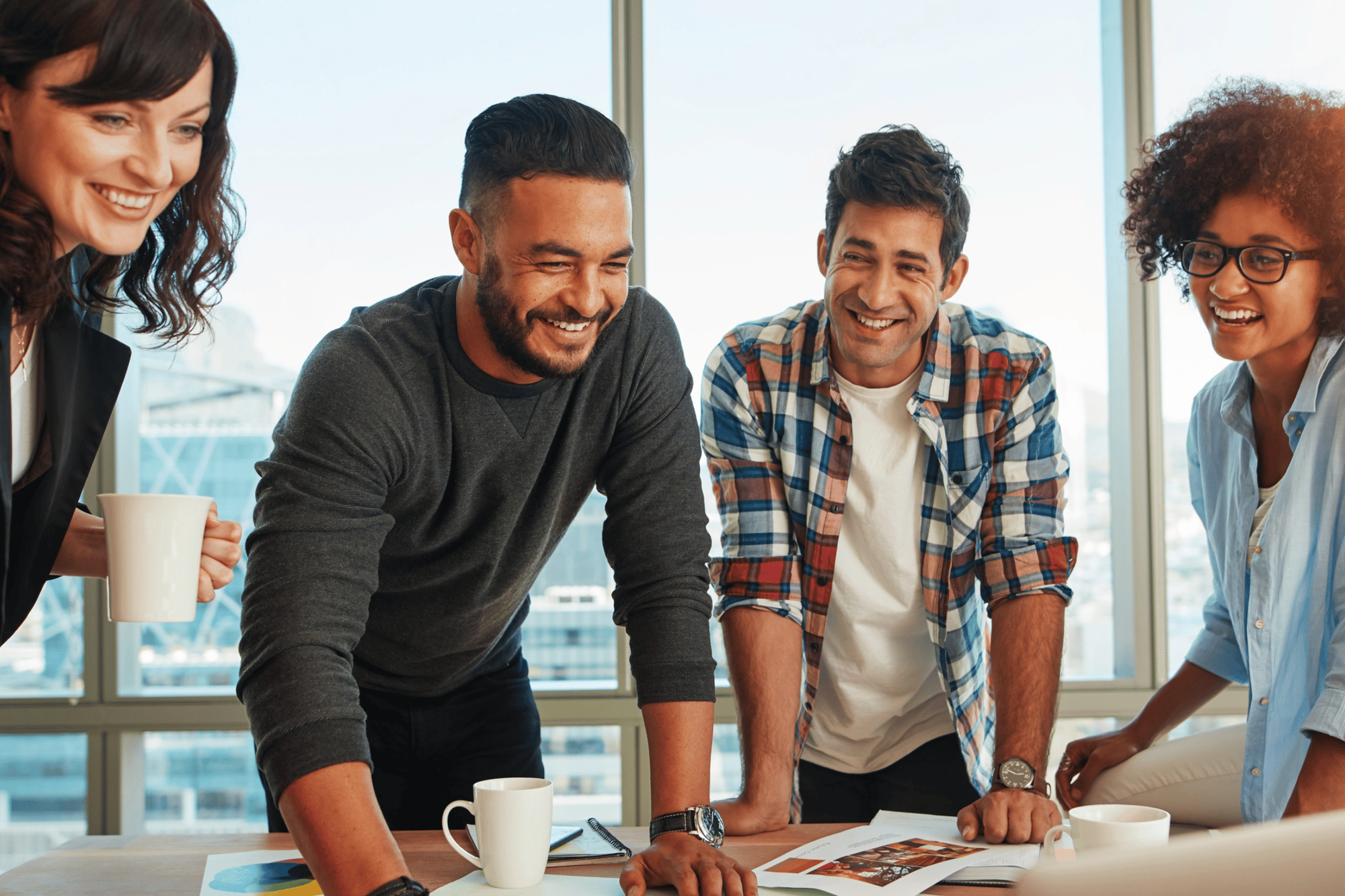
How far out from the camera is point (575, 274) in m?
1.35

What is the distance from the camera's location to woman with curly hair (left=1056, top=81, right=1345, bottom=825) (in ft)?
4.47

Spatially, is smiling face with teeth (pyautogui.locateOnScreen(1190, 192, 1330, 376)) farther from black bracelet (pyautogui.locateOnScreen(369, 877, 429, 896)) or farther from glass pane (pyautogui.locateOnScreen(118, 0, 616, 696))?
glass pane (pyautogui.locateOnScreen(118, 0, 616, 696))

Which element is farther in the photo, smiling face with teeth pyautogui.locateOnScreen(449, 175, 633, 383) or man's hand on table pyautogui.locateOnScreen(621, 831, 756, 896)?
smiling face with teeth pyautogui.locateOnScreen(449, 175, 633, 383)

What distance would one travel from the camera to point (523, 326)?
1369mm

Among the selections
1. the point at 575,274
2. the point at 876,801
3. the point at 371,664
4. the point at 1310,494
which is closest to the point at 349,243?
the point at 371,664

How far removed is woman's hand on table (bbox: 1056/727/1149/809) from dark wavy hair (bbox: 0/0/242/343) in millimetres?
1498

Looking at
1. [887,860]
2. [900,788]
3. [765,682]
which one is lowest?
[900,788]

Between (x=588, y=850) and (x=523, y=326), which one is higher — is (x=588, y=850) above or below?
below

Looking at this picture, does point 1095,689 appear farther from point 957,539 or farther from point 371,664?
point 371,664

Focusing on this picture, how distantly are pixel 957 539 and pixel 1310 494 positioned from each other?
0.53 meters

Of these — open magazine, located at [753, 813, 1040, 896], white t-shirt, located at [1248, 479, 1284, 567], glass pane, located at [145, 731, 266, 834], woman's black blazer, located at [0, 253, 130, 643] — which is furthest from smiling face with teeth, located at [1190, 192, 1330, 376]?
glass pane, located at [145, 731, 266, 834]

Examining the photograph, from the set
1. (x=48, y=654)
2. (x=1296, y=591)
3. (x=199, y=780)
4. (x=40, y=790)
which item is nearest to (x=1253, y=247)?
(x=1296, y=591)

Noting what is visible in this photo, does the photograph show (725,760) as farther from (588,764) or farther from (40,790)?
(40,790)

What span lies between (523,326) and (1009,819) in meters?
0.89
